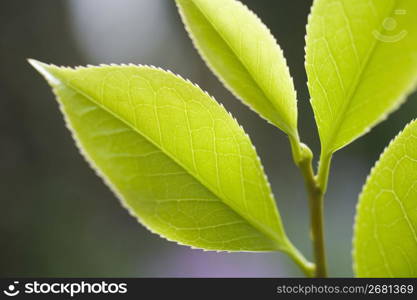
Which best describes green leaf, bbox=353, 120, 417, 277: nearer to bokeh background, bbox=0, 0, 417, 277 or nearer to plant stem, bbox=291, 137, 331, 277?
plant stem, bbox=291, 137, 331, 277

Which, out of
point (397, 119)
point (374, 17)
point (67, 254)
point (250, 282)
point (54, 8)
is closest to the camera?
point (374, 17)

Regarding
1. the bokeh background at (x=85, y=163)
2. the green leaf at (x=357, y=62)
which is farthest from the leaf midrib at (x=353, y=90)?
the bokeh background at (x=85, y=163)

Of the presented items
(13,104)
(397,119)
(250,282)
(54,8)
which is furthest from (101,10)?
(250,282)

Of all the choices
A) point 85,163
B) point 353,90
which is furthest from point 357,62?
point 85,163

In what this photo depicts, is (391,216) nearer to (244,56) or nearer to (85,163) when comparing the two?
(244,56)

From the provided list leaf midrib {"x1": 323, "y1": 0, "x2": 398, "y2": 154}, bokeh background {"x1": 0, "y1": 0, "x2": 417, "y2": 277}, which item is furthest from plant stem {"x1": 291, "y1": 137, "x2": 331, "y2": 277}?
bokeh background {"x1": 0, "y1": 0, "x2": 417, "y2": 277}

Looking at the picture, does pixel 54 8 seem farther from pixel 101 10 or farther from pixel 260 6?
pixel 260 6
